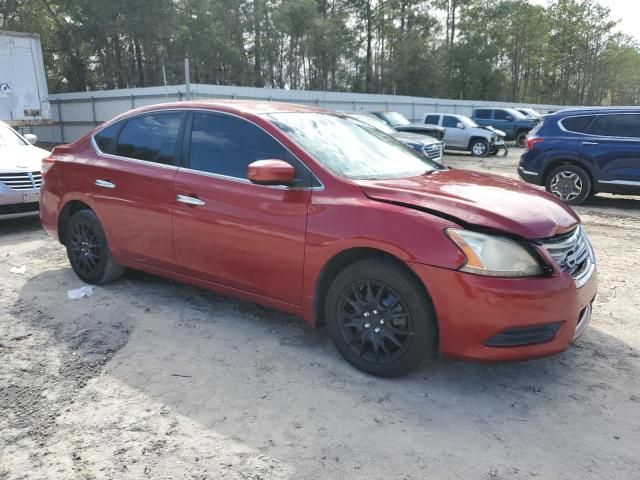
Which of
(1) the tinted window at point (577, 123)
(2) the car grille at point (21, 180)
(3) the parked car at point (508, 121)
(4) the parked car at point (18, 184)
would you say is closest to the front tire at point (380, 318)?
(2) the car grille at point (21, 180)

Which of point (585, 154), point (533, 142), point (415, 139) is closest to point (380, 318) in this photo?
point (585, 154)

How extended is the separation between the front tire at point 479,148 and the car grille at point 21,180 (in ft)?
53.7

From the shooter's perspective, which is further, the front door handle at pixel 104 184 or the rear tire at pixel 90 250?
the rear tire at pixel 90 250

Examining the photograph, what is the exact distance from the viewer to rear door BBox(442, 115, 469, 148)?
20281 millimetres

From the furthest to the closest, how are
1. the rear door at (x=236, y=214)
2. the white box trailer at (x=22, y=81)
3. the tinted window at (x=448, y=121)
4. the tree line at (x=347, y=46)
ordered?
the tree line at (x=347, y=46), the tinted window at (x=448, y=121), the white box trailer at (x=22, y=81), the rear door at (x=236, y=214)

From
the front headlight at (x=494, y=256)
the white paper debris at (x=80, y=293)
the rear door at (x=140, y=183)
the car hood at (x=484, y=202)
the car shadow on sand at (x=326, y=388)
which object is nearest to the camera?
the car shadow on sand at (x=326, y=388)

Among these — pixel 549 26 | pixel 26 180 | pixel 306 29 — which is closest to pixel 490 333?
pixel 26 180

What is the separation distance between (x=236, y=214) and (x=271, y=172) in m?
0.52

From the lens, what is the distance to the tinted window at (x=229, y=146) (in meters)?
3.60

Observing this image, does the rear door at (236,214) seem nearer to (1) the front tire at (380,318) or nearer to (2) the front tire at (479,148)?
(1) the front tire at (380,318)

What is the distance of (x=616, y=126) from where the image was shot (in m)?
8.84

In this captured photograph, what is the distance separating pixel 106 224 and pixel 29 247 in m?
2.40

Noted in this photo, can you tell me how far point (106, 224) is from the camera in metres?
4.58

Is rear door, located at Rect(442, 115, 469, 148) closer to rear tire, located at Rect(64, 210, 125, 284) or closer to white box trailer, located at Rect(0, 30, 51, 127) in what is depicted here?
white box trailer, located at Rect(0, 30, 51, 127)
